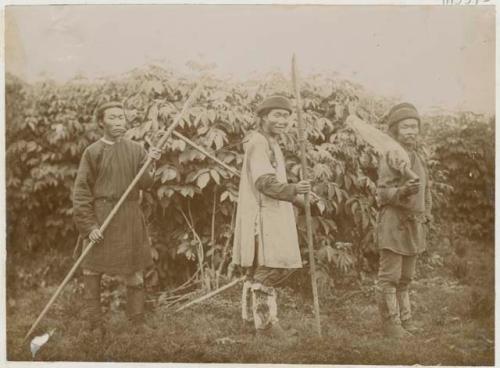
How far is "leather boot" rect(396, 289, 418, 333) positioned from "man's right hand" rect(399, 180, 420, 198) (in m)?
0.81

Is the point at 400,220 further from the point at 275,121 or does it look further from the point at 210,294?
the point at 210,294

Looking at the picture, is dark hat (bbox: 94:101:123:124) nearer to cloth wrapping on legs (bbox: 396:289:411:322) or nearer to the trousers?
the trousers

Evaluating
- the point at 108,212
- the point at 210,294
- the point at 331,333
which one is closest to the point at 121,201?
the point at 108,212

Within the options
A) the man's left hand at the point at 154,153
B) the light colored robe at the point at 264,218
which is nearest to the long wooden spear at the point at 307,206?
the light colored robe at the point at 264,218

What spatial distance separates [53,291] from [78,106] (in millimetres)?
1542

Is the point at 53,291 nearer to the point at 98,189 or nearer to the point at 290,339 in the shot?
the point at 98,189

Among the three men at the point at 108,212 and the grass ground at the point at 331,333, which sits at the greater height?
the three men at the point at 108,212

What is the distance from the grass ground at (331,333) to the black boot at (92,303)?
75 mm

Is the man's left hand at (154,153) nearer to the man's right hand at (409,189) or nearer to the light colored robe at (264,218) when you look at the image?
the light colored robe at (264,218)

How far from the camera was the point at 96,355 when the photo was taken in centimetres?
622

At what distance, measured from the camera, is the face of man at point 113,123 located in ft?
20.5

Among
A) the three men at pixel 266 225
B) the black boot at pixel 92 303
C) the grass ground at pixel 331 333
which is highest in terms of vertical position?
the three men at pixel 266 225

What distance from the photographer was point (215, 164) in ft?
20.6

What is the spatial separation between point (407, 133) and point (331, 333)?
174 centimetres
